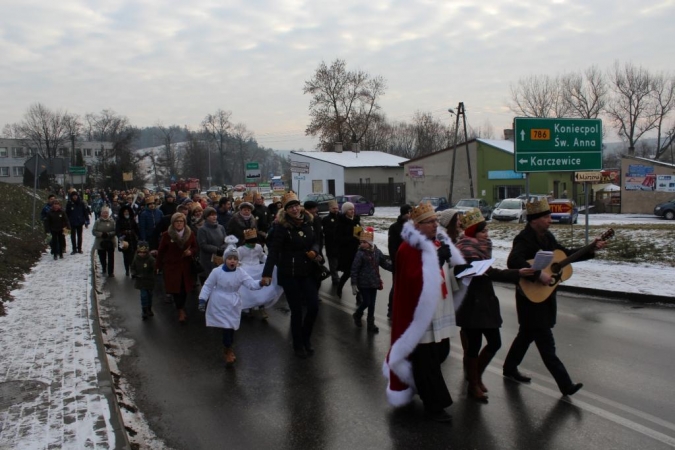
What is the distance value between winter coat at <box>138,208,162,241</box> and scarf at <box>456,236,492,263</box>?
8.94m

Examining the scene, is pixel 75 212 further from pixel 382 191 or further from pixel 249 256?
pixel 382 191

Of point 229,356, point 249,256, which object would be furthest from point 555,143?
point 229,356

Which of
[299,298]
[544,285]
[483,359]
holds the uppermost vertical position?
[544,285]

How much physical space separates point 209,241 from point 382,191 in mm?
46290

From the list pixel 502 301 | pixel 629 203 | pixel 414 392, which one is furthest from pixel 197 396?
pixel 629 203

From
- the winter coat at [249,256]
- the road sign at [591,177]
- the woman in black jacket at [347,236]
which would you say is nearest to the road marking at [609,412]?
the woman in black jacket at [347,236]

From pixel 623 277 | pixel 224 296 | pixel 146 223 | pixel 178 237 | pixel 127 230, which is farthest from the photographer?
pixel 127 230

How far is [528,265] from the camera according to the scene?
520 centimetres

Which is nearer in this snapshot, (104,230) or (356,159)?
(104,230)

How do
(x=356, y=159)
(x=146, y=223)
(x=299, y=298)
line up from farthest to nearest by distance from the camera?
(x=356, y=159), (x=146, y=223), (x=299, y=298)

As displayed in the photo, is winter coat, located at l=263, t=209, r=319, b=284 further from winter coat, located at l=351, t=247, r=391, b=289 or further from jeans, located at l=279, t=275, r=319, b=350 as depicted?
winter coat, located at l=351, t=247, r=391, b=289

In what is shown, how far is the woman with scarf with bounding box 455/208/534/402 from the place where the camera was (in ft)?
16.9

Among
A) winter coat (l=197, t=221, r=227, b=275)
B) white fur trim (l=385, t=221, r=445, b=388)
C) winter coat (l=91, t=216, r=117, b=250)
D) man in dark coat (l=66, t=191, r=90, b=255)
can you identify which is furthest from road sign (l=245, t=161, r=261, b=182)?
white fur trim (l=385, t=221, r=445, b=388)

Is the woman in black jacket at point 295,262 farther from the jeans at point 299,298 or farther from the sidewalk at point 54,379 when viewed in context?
the sidewalk at point 54,379
